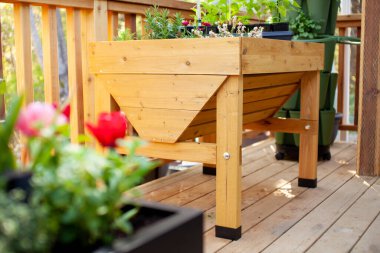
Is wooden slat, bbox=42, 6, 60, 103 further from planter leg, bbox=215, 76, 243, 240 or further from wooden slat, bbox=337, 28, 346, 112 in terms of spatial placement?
wooden slat, bbox=337, 28, 346, 112

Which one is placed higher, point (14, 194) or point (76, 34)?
point (76, 34)

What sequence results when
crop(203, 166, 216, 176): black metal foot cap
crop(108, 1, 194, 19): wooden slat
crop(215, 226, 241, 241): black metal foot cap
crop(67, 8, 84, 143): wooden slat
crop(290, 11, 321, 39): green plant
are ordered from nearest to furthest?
crop(215, 226, 241, 241): black metal foot cap, crop(67, 8, 84, 143): wooden slat, crop(108, 1, 194, 19): wooden slat, crop(203, 166, 216, 176): black metal foot cap, crop(290, 11, 321, 39): green plant

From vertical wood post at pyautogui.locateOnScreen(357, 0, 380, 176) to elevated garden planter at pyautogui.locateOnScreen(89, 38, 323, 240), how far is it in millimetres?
706

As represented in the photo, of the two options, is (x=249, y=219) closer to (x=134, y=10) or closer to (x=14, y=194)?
(x=134, y=10)

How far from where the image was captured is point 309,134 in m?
3.07

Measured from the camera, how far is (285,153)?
3.90 meters

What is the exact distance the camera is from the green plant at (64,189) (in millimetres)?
797

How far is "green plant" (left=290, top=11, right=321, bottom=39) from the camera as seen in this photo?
360 cm

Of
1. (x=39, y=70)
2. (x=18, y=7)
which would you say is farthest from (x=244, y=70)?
(x=39, y=70)

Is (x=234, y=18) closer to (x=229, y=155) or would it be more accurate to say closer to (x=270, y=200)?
(x=229, y=155)

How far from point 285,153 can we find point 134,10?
1577 millimetres

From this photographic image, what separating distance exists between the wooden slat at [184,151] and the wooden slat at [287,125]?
3.35 feet

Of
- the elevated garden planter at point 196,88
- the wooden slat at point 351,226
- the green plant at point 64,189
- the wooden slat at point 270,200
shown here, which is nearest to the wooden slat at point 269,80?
the elevated garden planter at point 196,88

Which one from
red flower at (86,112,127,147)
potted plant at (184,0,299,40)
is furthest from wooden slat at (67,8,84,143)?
red flower at (86,112,127,147)
